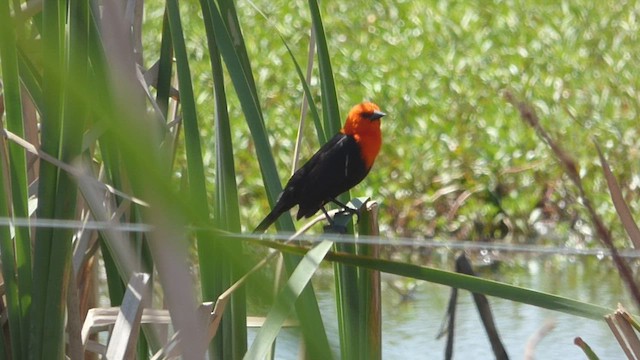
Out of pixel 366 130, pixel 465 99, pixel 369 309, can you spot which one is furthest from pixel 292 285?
pixel 465 99

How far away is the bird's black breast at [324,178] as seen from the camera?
2.16 metres

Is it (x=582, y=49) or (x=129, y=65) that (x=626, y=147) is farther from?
(x=129, y=65)

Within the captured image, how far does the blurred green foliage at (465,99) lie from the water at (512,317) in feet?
0.51

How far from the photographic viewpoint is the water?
9.45ft

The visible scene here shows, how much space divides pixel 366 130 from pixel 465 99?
174cm

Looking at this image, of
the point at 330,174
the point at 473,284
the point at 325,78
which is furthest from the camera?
the point at 330,174

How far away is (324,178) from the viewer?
218 centimetres

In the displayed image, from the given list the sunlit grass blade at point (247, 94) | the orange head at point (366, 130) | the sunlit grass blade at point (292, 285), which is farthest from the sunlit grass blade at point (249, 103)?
the orange head at point (366, 130)

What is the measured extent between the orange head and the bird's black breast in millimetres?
95

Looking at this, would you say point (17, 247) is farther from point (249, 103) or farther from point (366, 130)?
point (366, 130)

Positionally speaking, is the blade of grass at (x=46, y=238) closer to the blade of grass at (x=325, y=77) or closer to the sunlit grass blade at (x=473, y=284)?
the blade of grass at (x=325, y=77)

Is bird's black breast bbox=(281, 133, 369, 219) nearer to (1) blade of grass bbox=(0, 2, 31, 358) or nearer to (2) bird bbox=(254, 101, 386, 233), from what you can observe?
(2) bird bbox=(254, 101, 386, 233)

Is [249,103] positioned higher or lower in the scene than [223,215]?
higher

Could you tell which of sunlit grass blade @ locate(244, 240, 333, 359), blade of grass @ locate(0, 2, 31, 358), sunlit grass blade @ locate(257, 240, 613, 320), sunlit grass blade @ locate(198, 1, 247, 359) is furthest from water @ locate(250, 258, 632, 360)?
sunlit grass blade @ locate(257, 240, 613, 320)
